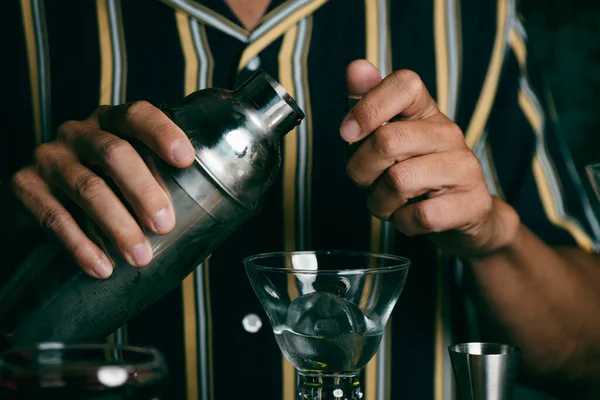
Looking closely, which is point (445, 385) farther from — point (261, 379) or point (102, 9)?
point (102, 9)

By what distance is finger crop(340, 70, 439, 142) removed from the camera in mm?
697

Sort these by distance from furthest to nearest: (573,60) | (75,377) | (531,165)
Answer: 1. (573,60)
2. (531,165)
3. (75,377)

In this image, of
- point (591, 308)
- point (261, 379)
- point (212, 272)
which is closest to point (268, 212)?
point (212, 272)

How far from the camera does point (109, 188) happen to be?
62cm

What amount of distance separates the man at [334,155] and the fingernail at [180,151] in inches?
18.4

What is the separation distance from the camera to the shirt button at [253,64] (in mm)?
1015

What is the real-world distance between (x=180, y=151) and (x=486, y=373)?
0.28 meters

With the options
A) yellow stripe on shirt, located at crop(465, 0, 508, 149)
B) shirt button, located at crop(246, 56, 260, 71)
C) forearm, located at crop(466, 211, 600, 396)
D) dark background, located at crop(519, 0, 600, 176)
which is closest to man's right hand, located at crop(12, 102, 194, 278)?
shirt button, located at crop(246, 56, 260, 71)

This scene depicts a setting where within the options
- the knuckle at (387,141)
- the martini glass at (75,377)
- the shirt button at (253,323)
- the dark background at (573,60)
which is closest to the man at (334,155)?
the shirt button at (253,323)

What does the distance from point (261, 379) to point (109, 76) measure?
19.0 inches

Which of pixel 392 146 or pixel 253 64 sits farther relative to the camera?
pixel 253 64

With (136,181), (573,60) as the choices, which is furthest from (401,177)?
(573,60)

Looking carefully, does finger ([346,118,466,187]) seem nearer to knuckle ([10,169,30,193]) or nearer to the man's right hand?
the man's right hand

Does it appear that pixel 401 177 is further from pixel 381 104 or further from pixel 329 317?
pixel 329 317
